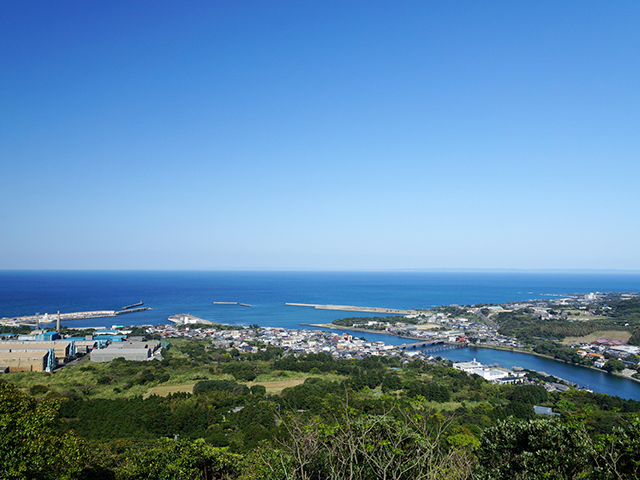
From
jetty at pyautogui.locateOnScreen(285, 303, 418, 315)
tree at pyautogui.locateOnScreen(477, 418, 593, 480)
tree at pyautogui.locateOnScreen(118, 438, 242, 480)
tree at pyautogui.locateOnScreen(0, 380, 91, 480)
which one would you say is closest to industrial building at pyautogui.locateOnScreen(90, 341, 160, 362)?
tree at pyautogui.locateOnScreen(118, 438, 242, 480)


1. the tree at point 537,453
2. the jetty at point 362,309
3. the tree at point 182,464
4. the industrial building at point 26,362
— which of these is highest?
the tree at point 537,453

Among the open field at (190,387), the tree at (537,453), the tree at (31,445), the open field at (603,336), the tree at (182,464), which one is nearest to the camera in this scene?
the tree at (31,445)

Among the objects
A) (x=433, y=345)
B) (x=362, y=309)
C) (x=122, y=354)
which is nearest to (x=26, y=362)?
(x=122, y=354)

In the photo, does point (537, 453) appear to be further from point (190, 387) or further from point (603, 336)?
point (603, 336)

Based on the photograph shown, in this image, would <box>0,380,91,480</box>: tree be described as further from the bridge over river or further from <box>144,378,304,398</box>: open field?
the bridge over river

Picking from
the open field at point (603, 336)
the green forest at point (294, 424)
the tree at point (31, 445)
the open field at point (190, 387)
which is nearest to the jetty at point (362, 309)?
the open field at point (603, 336)

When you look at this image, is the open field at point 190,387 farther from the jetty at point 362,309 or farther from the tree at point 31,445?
the jetty at point 362,309
